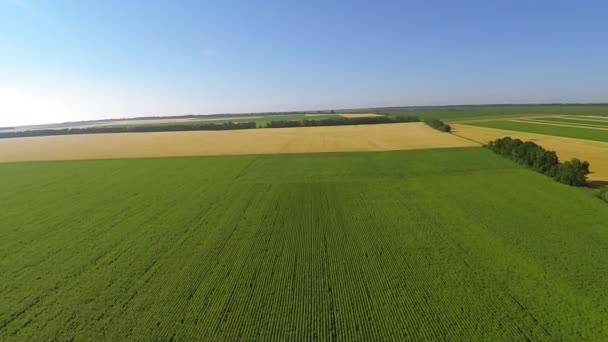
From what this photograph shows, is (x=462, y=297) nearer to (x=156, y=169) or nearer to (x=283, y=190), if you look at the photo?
(x=283, y=190)

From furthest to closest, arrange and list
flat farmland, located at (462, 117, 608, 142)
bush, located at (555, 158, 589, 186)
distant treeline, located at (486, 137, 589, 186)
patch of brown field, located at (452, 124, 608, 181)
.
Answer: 1. flat farmland, located at (462, 117, 608, 142)
2. patch of brown field, located at (452, 124, 608, 181)
3. distant treeline, located at (486, 137, 589, 186)
4. bush, located at (555, 158, 589, 186)

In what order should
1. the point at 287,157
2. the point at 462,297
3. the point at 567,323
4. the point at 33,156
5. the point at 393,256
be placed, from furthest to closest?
the point at 33,156, the point at 287,157, the point at 393,256, the point at 462,297, the point at 567,323

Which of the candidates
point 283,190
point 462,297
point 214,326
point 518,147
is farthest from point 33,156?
point 518,147

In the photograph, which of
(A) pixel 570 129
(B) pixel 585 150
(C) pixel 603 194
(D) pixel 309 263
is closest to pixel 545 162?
(C) pixel 603 194

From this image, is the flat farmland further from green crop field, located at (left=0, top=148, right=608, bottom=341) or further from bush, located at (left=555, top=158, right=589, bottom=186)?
green crop field, located at (left=0, top=148, right=608, bottom=341)

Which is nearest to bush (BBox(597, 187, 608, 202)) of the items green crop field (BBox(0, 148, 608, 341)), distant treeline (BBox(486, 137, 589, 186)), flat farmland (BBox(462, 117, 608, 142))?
green crop field (BBox(0, 148, 608, 341))

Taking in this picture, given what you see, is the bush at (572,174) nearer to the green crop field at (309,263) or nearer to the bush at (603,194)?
the green crop field at (309,263)
